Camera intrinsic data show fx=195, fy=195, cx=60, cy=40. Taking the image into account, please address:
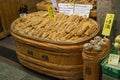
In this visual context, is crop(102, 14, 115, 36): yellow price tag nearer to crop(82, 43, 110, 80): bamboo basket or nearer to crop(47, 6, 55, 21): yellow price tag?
crop(82, 43, 110, 80): bamboo basket

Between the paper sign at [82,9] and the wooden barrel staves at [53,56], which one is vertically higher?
the paper sign at [82,9]

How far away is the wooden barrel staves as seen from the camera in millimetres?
2906

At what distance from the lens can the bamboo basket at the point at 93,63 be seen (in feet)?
8.36

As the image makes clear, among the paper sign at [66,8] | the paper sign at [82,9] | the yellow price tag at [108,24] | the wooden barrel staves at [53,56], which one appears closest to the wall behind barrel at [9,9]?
the paper sign at [66,8]

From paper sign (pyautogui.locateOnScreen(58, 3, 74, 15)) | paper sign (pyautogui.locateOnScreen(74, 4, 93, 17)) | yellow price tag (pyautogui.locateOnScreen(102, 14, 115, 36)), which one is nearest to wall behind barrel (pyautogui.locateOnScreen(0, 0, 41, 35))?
paper sign (pyautogui.locateOnScreen(58, 3, 74, 15))

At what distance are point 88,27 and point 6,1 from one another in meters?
2.54

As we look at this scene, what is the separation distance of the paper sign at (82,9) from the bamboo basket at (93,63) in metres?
1.20

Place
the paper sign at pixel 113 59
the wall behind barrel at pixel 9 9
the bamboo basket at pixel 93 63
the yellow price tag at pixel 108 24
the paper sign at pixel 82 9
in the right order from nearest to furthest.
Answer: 1. the paper sign at pixel 113 59
2. the bamboo basket at pixel 93 63
3. the yellow price tag at pixel 108 24
4. the paper sign at pixel 82 9
5. the wall behind barrel at pixel 9 9

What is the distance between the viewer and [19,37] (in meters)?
3.33

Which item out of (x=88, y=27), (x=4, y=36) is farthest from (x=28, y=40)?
(x=4, y=36)

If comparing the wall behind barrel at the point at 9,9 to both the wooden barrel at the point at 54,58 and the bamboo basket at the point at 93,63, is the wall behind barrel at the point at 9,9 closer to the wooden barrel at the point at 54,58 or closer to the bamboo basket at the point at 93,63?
the wooden barrel at the point at 54,58

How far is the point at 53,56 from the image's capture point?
121 inches

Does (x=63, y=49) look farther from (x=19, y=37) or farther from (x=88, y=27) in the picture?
(x=19, y=37)

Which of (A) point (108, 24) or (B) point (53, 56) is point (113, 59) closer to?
(A) point (108, 24)
